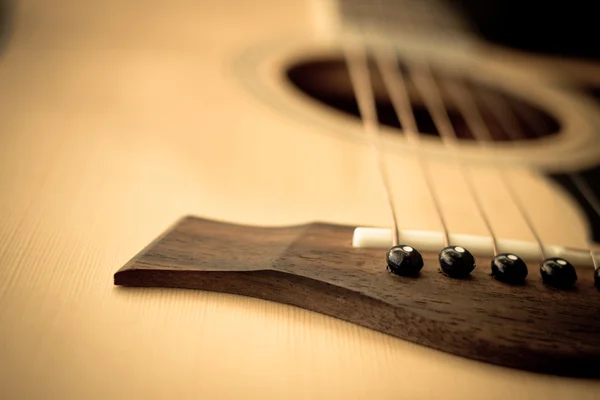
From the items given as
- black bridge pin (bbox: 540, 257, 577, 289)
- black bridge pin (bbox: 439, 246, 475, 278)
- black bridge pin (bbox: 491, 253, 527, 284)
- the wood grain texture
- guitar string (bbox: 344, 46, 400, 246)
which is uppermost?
guitar string (bbox: 344, 46, 400, 246)

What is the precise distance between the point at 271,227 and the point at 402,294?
137 millimetres

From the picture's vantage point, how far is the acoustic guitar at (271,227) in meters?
0.30

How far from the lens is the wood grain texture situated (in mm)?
313

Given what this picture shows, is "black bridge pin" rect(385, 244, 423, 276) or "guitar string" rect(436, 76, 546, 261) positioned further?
"guitar string" rect(436, 76, 546, 261)

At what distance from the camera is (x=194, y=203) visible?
462 mm

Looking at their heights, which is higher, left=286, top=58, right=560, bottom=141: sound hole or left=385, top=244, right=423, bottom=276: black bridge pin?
left=286, top=58, right=560, bottom=141: sound hole

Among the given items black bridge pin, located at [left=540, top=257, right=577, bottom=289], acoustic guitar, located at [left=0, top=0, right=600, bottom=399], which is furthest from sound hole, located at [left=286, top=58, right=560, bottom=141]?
black bridge pin, located at [left=540, top=257, right=577, bottom=289]

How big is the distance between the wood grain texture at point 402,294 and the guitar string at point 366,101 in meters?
0.14

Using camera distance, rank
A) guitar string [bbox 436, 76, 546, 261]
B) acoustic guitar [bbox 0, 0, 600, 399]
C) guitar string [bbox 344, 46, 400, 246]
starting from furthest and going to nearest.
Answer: guitar string [bbox 436, 76, 546, 261] < guitar string [bbox 344, 46, 400, 246] < acoustic guitar [bbox 0, 0, 600, 399]

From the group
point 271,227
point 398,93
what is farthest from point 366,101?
point 271,227

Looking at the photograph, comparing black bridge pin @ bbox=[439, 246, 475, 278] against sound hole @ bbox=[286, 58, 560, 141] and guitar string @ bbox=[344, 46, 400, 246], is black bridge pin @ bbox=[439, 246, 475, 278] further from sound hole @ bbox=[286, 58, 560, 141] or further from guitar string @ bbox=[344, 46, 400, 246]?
sound hole @ bbox=[286, 58, 560, 141]

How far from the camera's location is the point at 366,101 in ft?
2.80

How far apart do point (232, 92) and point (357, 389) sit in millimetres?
528

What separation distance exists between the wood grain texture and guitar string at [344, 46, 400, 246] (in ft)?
0.45
